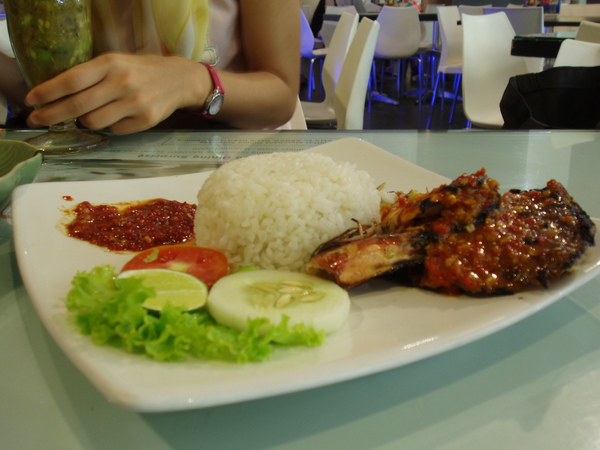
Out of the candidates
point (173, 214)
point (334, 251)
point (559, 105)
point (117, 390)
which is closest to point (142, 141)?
point (173, 214)

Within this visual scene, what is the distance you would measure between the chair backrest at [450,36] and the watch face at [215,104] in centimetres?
553

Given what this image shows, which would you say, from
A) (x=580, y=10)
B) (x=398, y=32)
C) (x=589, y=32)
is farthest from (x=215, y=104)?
(x=580, y=10)

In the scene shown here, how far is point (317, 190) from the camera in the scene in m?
1.13

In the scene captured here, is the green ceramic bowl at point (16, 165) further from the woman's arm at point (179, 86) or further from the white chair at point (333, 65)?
the white chair at point (333, 65)

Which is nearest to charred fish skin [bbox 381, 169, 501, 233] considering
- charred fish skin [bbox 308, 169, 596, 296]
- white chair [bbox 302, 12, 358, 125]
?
charred fish skin [bbox 308, 169, 596, 296]

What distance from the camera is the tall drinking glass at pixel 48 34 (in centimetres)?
158

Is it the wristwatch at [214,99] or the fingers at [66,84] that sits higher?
the fingers at [66,84]

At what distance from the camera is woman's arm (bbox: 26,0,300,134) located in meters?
Result: 1.64

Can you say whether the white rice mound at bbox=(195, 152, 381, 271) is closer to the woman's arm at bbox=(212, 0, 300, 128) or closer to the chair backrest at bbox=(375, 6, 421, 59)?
the woman's arm at bbox=(212, 0, 300, 128)

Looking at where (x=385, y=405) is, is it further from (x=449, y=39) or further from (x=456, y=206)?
(x=449, y=39)

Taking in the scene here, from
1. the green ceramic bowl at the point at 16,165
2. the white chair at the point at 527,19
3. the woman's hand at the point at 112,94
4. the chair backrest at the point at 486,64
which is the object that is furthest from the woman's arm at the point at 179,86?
the white chair at the point at 527,19

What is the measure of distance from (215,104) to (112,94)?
41 centimetres

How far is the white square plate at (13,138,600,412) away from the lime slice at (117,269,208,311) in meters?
0.11

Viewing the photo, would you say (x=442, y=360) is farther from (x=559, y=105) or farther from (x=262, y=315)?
(x=559, y=105)
